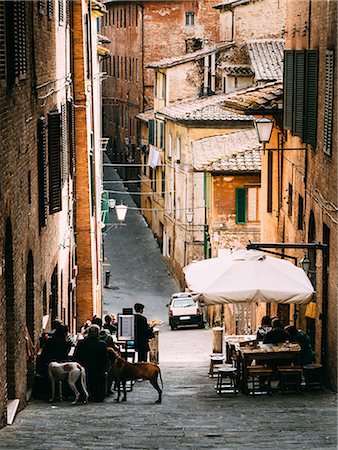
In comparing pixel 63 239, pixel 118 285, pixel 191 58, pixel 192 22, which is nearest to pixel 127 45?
pixel 192 22

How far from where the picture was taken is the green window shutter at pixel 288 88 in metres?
22.3

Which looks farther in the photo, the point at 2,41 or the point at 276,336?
the point at 276,336

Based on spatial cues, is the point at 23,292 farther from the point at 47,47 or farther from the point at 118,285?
the point at 118,285

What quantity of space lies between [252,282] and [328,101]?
127 inches

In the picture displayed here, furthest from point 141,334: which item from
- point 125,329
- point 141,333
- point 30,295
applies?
point 30,295

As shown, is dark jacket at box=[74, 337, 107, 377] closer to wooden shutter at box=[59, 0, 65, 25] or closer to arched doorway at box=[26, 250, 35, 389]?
arched doorway at box=[26, 250, 35, 389]

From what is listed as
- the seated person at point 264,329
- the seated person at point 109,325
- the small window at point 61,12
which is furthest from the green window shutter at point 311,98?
the small window at point 61,12

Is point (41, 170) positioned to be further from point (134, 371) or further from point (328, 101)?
point (328, 101)

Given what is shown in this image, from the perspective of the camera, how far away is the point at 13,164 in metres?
15.0

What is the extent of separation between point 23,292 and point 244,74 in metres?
34.5

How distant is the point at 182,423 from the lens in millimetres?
14375

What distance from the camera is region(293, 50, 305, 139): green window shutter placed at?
2091 centimetres

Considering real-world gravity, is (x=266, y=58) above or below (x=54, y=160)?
above

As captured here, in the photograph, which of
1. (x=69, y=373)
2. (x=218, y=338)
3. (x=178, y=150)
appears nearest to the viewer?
(x=69, y=373)
